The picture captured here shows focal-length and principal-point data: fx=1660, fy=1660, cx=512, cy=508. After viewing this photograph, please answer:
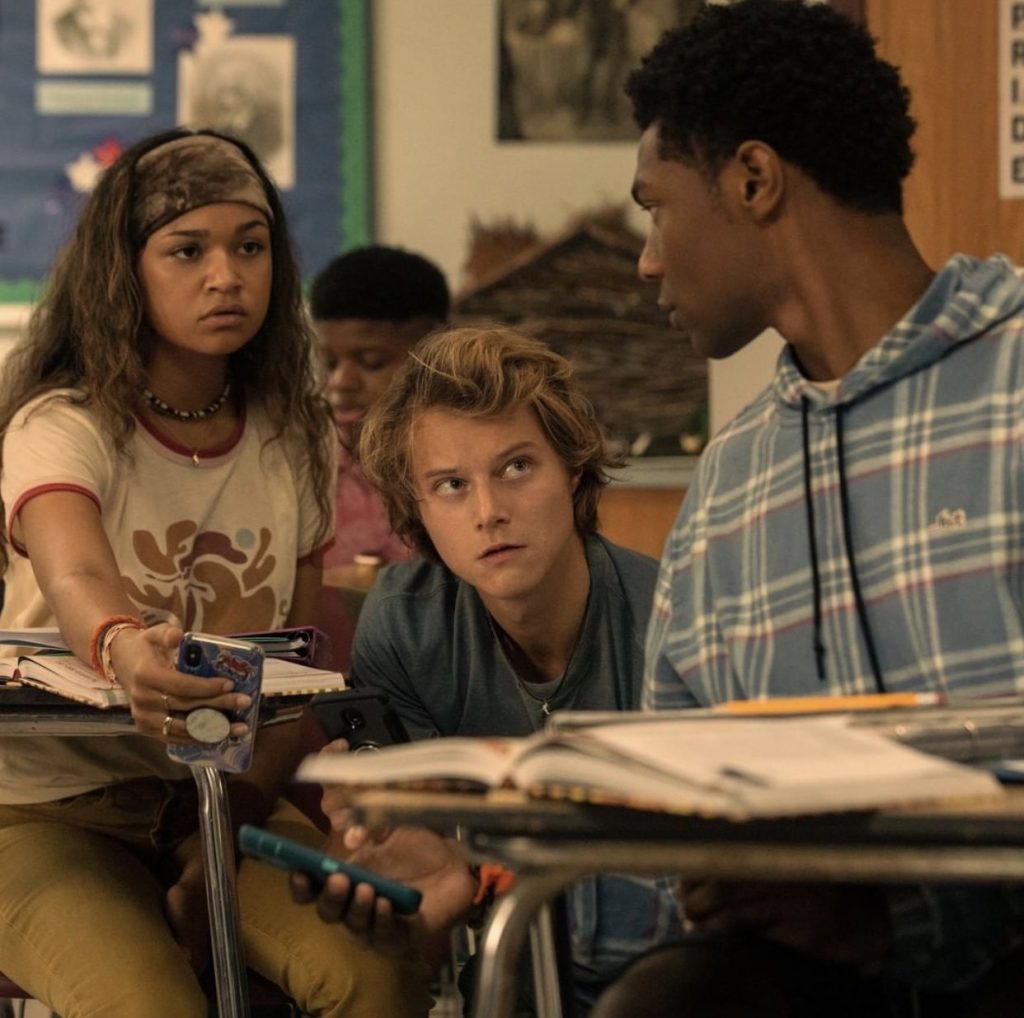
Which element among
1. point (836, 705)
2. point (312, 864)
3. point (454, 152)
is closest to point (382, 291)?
point (454, 152)

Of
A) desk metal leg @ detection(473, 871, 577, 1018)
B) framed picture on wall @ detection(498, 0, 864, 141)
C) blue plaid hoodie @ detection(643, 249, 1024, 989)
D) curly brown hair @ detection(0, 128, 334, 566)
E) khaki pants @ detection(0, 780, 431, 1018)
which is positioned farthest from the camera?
framed picture on wall @ detection(498, 0, 864, 141)

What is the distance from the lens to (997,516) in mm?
1330

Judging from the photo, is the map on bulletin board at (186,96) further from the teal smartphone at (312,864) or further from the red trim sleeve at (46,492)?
the teal smartphone at (312,864)

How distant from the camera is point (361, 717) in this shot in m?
1.61

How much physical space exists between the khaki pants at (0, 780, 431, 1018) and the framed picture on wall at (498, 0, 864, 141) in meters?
2.34

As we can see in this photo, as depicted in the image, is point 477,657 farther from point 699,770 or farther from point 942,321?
point 699,770

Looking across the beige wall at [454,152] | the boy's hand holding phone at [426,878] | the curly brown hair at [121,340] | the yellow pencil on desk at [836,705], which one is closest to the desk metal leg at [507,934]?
the yellow pencil on desk at [836,705]

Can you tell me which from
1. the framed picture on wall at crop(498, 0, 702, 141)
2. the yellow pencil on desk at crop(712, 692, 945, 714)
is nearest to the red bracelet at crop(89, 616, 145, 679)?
the yellow pencil on desk at crop(712, 692, 945, 714)

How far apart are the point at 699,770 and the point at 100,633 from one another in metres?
1.01

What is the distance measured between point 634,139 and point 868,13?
4.64 feet

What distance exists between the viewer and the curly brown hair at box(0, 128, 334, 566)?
6.84ft

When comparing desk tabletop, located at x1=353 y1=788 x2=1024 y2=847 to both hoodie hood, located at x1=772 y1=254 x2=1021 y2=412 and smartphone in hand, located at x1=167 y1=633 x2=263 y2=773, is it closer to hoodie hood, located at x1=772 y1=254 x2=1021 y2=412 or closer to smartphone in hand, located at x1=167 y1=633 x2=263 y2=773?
hoodie hood, located at x1=772 y1=254 x2=1021 y2=412

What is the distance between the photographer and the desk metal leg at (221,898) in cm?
168

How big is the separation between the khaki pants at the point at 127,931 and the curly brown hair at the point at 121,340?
393mm
